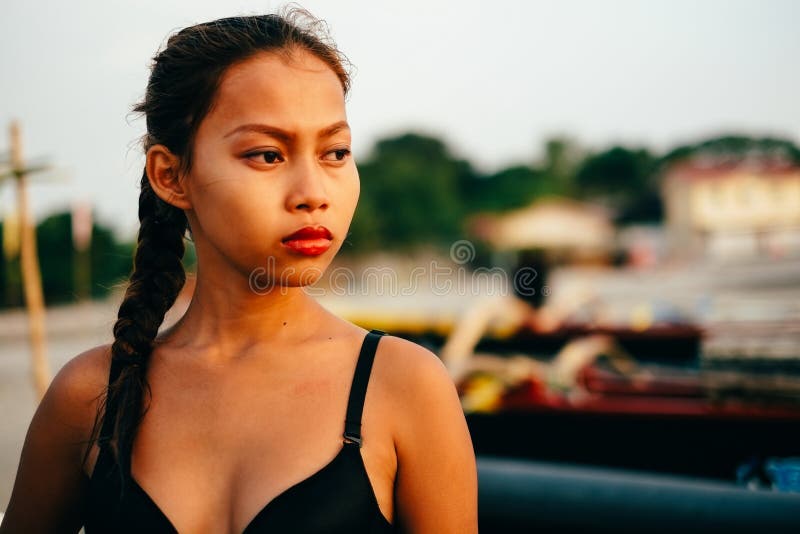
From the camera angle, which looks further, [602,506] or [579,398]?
[579,398]

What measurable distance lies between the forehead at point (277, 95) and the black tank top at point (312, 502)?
422 millimetres

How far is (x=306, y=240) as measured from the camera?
1.10 m

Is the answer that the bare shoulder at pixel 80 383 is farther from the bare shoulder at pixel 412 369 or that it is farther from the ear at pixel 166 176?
the bare shoulder at pixel 412 369

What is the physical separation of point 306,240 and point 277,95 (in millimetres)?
237

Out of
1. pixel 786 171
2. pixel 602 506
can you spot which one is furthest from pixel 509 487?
pixel 786 171

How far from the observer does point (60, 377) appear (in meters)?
1.27

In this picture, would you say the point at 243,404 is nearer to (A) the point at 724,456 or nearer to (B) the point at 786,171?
(A) the point at 724,456

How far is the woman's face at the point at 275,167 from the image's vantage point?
109 centimetres

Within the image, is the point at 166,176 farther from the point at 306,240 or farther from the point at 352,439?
the point at 352,439

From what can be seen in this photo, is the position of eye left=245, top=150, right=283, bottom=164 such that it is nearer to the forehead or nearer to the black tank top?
the forehead

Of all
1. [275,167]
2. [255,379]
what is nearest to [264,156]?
[275,167]

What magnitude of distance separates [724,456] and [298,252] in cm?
389

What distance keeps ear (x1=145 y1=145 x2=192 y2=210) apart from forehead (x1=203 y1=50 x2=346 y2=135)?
0.12 m

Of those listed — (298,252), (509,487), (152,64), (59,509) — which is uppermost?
(152,64)
